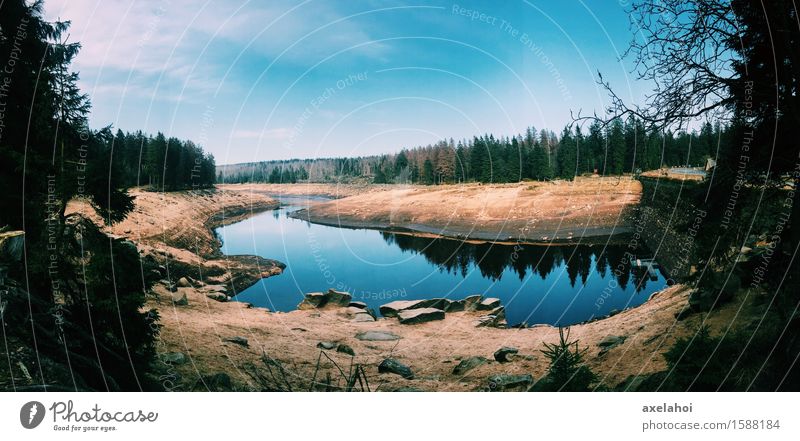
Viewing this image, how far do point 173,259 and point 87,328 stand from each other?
13855mm

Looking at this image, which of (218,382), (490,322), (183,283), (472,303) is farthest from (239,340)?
(472,303)

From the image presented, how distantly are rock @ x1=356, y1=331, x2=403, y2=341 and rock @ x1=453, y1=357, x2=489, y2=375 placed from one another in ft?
9.77

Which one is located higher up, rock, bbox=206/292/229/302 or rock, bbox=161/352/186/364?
rock, bbox=161/352/186/364

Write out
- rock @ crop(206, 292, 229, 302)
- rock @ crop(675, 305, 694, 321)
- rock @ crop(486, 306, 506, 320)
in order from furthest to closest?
rock @ crop(486, 306, 506, 320)
rock @ crop(206, 292, 229, 302)
rock @ crop(675, 305, 694, 321)

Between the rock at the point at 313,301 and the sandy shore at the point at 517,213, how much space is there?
27.4 metres

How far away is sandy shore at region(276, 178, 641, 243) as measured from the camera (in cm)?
4244

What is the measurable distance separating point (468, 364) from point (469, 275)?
749 inches

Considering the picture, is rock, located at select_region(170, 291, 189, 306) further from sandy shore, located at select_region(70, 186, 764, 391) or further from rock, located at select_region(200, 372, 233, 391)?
rock, located at select_region(200, 372, 233, 391)

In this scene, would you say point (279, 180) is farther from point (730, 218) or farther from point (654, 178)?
point (730, 218)

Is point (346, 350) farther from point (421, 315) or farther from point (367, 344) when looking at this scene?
point (421, 315)

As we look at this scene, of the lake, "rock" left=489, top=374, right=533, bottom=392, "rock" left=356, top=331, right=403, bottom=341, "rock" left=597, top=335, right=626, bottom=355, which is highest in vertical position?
"rock" left=597, top=335, right=626, bottom=355

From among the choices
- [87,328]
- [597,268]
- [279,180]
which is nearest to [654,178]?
[597,268]

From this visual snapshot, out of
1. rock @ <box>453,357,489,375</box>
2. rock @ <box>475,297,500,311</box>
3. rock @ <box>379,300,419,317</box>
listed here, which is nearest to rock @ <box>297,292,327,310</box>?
rock @ <box>379,300,419,317</box>

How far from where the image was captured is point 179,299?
45.2 feet
